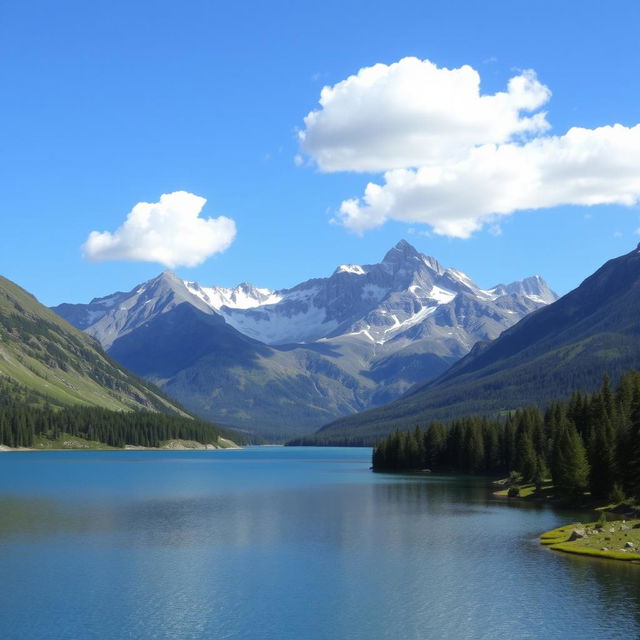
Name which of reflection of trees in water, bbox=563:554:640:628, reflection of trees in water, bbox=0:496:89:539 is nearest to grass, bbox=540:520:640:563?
reflection of trees in water, bbox=563:554:640:628

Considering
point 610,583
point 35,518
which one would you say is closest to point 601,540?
point 610,583

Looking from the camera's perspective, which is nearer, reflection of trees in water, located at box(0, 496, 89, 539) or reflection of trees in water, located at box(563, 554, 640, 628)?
reflection of trees in water, located at box(563, 554, 640, 628)

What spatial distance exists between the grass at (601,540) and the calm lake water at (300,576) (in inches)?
101

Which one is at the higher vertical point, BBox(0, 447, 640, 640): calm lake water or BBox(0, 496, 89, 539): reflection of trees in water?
BBox(0, 496, 89, 539): reflection of trees in water

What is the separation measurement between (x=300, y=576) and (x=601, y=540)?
3382 centimetres

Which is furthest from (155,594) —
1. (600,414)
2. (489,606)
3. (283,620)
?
(600,414)

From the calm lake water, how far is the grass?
2.56 metres

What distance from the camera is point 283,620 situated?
63.3 metres

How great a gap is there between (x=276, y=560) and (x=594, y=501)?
62600 mm

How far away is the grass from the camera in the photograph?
8269cm

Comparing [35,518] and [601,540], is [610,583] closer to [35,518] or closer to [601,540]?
[601,540]

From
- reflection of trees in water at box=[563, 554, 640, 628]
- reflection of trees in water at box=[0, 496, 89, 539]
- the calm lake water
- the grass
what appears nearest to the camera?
the calm lake water

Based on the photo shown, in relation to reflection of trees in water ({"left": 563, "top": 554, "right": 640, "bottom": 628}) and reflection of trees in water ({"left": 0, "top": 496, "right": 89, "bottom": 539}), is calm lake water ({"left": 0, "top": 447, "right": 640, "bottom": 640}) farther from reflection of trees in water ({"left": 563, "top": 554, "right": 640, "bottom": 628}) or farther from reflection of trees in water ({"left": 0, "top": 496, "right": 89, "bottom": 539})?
reflection of trees in water ({"left": 0, "top": 496, "right": 89, "bottom": 539})

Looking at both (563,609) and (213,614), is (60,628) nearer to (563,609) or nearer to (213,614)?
(213,614)
